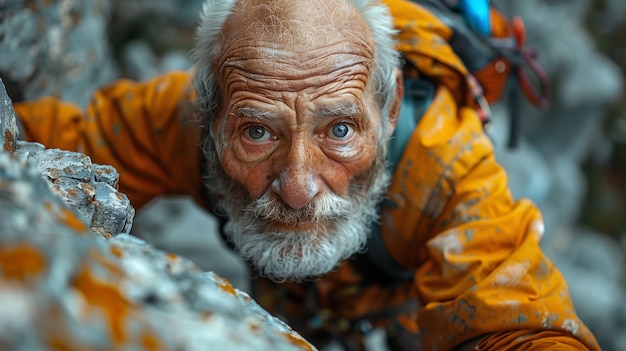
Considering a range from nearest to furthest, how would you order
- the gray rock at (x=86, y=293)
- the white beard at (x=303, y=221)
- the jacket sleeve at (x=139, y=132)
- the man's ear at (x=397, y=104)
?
the gray rock at (x=86, y=293) → the white beard at (x=303, y=221) → the man's ear at (x=397, y=104) → the jacket sleeve at (x=139, y=132)

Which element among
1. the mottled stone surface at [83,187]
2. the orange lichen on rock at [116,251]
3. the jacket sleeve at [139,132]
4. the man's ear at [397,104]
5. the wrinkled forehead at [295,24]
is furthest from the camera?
the jacket sleeve at [139,132]

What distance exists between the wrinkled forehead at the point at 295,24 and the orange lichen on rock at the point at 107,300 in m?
0.84

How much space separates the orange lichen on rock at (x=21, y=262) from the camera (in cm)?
66

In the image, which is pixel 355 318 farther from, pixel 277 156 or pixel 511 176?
pixel 511 176

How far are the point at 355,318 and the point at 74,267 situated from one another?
1.58 meters

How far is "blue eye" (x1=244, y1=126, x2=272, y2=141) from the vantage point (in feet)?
4.93

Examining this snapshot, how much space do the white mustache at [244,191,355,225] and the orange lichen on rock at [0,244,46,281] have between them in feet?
2.87

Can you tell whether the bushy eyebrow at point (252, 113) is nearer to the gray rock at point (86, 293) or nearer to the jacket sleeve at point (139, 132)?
the jacket sleeve at point (139, 132)

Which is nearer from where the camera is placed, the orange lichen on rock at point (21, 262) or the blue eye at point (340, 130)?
the orange lichen on rock at point (21, 262)

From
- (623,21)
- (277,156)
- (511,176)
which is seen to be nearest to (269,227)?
(277,156)

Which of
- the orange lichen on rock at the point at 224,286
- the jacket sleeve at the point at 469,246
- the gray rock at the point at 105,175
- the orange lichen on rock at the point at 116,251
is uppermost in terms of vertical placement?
the orange lichen on rock at the point at 116,251

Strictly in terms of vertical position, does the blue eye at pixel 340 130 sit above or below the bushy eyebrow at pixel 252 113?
below

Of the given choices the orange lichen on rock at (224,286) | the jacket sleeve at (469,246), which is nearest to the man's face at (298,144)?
the jacket sleeve at (469,246)

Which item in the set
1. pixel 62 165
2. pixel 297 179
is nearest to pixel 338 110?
pixel 297 179
